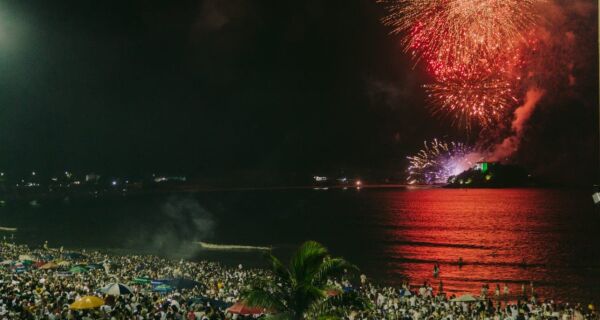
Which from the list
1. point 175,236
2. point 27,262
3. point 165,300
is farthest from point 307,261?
point 175,236

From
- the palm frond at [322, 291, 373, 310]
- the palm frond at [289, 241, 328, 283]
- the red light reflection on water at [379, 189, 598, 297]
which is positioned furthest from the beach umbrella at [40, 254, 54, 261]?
the palm frond at [322, 291, 373, 310]

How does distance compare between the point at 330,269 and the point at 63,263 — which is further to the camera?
the point at 63,263

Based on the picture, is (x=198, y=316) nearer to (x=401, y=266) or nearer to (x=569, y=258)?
(x=401, y=266)

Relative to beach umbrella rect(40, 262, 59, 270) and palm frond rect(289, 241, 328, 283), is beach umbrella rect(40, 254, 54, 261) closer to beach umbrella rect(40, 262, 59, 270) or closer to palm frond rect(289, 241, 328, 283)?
beach umbrella rect(40, 262, 59, 270)

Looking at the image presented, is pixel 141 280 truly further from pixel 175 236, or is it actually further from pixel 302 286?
pixel 175 236

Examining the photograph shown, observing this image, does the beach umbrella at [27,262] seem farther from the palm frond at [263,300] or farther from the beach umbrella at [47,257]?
the palm frond at [263,300]

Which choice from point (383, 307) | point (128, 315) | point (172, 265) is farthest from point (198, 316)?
point (172, 265)

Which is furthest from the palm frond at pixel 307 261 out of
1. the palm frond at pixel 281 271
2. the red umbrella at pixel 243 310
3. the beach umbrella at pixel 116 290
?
the beach umbrella at pixel 116 290
